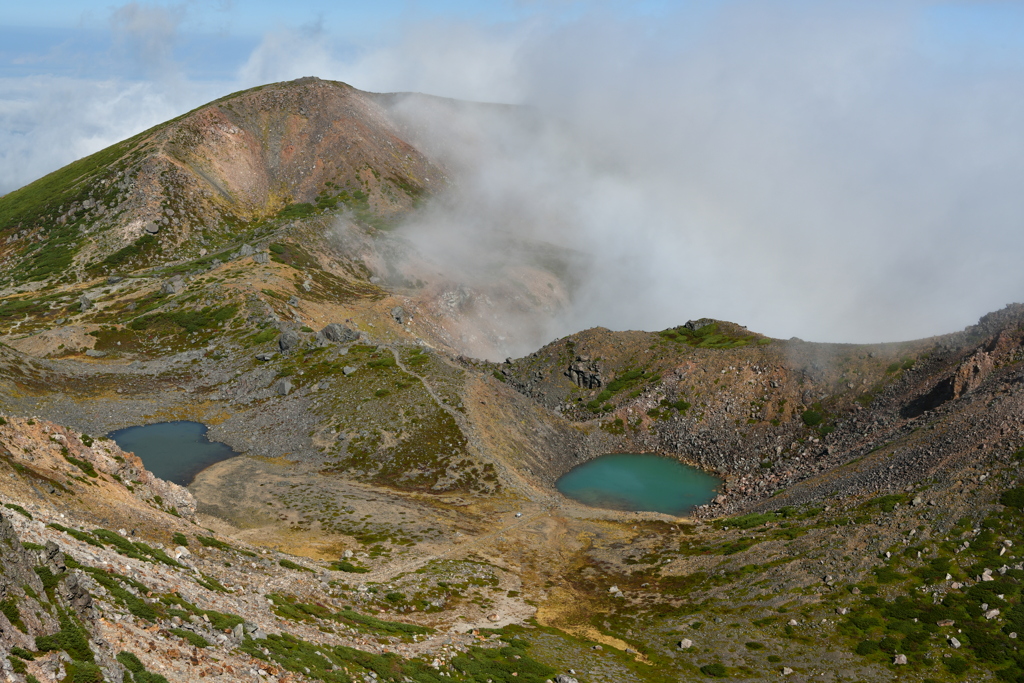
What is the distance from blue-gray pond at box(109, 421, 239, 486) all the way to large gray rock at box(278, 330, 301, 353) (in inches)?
949

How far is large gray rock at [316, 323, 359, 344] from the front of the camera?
12788 centimetres

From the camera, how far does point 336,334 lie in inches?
5069

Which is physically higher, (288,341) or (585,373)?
(288,341)

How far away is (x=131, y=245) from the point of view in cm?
18038

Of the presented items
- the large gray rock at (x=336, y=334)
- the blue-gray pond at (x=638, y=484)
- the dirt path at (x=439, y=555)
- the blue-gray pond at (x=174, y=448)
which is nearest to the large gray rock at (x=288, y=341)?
the large gray rock at (x=336, y=334)

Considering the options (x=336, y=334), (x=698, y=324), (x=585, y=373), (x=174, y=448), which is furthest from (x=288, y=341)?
(x=698, y=324)

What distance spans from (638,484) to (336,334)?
68.3 m

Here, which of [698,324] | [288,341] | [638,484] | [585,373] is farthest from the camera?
[698,324]

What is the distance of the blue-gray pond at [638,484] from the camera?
99875 millimetres

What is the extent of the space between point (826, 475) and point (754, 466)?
18.1 metres

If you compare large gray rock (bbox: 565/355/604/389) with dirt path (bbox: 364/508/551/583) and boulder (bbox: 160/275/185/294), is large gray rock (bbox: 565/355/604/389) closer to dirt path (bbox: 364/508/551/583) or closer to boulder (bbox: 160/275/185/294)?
dirt path (bbox: 364/508/551/583)

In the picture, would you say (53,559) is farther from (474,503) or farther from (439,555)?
(474,503)

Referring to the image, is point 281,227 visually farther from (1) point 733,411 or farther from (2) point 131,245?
(1) point 733,411

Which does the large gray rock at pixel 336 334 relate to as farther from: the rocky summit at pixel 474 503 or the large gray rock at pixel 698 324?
the large gray rock at pixel 698 324
